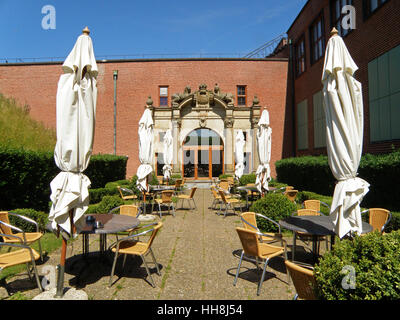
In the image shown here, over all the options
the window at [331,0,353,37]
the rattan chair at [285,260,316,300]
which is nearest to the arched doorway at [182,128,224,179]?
the window at [331,0,353,37]

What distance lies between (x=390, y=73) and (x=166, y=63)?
14176 millimetres

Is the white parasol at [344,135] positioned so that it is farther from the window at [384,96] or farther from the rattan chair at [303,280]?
the window at [384,96]

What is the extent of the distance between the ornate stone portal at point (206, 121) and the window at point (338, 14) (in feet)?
20.7

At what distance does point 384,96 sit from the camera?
33.0 ft

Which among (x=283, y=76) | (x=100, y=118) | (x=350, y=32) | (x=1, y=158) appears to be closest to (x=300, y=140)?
(x=283, y=76)

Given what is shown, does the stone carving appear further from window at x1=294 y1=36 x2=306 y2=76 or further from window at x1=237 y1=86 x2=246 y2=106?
window at x1=294 y1=36 x2=306 y2=76

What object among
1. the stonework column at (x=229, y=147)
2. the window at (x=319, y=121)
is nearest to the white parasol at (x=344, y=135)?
the window at (x=319, y=121)

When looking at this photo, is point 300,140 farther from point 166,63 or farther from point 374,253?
point 374,253

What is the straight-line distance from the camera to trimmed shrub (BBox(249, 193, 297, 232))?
5711 millimetres

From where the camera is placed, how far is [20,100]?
19688 millimetres

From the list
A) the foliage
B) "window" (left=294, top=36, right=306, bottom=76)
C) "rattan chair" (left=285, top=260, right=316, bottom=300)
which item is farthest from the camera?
"window" (left=294, top=36, right=306, bottom=76)

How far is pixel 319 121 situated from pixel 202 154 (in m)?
7.75

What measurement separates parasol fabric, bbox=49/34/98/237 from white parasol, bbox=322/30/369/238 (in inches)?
125

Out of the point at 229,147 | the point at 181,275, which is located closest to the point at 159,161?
the point at 229,147
